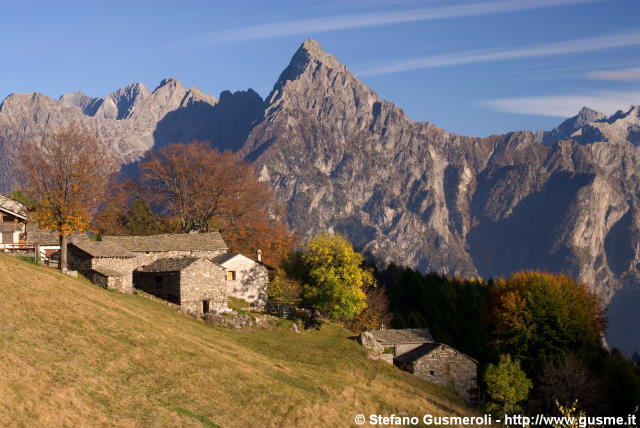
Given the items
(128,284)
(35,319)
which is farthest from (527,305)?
(35,319)

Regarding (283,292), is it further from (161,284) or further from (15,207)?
(15,207)

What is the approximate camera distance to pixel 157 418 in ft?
103

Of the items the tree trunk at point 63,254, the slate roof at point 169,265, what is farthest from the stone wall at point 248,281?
the tree trunk at point 63,254

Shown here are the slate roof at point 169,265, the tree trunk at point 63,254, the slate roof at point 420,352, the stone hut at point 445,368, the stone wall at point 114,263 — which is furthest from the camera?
the slate roof at point 420,352

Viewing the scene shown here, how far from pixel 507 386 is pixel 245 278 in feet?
99.4

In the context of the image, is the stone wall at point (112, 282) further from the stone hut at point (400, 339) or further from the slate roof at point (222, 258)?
the stone hut at point (400, 339)

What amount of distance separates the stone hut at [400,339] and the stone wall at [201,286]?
1731 cm

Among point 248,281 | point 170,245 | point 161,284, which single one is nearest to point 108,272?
point 161,284

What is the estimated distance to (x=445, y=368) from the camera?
72.1m

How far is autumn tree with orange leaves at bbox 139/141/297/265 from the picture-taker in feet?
321

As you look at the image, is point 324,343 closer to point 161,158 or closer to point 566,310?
point 566,310

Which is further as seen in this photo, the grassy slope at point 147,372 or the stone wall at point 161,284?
the stone wall at point 161,284

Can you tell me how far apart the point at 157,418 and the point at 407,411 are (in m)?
22.2

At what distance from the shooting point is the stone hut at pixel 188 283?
66.0m
